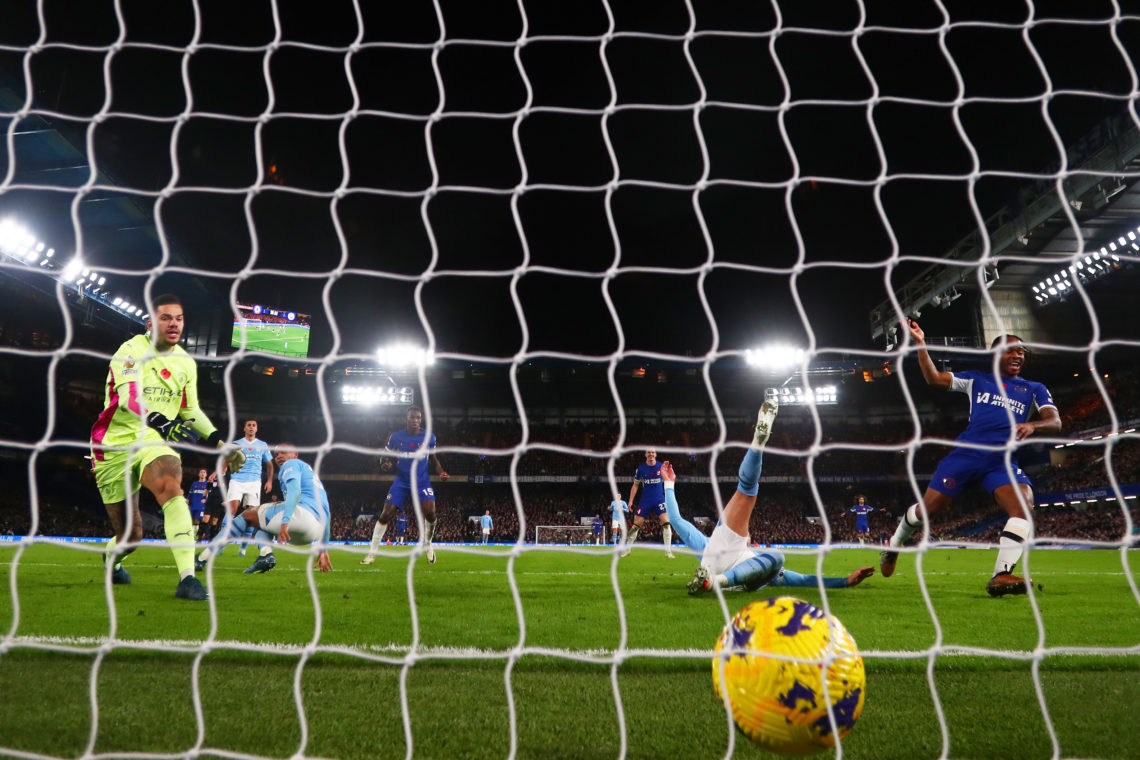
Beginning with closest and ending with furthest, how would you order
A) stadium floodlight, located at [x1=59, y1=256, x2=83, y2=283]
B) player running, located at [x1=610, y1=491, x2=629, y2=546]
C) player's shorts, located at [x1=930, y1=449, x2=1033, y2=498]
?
stadium floodlight, located at [x1=59, y1=256, x2=83, y2=283], player running, located at [x1=610, y1=491, x2=629, y2=546], player's shorts, located at [x1=930, y1=449, x2=1033, y2=498]

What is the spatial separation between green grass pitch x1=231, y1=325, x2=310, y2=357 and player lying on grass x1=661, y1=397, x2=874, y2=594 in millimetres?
20738

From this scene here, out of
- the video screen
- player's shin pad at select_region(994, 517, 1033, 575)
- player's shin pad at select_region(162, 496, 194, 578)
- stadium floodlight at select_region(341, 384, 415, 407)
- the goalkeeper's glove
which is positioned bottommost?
player's shin pad at select_region(994, 517, 1033, 575)

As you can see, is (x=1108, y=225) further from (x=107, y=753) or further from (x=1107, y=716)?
(x=107, y=753)

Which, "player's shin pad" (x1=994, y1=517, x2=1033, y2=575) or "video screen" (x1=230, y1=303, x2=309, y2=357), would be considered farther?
"video screen" (x1=230, y1=303, x2=309, y2=357)

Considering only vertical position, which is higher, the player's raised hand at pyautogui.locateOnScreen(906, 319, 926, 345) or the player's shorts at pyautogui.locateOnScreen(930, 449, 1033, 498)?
the player's raised hand at pyautogui.locateOnScreen(906, 319, 926, 345)

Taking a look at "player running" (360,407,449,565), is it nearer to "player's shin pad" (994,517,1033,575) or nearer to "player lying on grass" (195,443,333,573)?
"player lying on grass" (195,443,333,573)

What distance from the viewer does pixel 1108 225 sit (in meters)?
21.0

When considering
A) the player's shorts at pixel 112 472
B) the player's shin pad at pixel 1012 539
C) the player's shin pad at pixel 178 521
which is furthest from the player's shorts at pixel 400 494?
the player's shin pad at pixel 1012 539

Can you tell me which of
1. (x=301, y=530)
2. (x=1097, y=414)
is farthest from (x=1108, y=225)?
(x=301, y=530)

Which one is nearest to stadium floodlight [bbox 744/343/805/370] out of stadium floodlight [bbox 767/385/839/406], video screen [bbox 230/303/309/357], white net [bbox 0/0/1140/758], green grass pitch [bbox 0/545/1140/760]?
white net [bbox 0/0/1140/758]

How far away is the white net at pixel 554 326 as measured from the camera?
267cm

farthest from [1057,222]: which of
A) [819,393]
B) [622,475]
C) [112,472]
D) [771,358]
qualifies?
[112,472]

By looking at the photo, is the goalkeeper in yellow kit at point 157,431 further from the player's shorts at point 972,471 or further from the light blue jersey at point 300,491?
the player's shorts at point 972,471

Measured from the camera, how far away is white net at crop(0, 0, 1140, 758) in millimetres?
2672
